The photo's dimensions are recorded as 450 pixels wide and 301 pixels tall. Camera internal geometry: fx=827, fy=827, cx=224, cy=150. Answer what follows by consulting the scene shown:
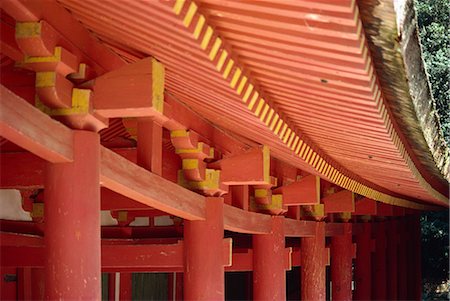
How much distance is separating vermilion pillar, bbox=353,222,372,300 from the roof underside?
418 inches

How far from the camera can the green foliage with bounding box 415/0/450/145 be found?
50.0 ft

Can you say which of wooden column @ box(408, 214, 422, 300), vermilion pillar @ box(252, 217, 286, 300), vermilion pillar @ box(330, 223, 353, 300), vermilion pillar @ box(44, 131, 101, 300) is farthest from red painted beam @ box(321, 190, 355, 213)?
wooden column @ box(408, 214, 422, 300)

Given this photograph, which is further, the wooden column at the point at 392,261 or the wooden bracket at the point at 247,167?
the wooden column at the point at 392,261

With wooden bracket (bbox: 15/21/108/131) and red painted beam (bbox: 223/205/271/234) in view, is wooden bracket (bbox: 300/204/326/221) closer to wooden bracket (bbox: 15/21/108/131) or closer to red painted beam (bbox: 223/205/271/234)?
red painted beam (bbox: 223/205/271/234)

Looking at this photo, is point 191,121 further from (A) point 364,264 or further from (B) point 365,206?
(A) point 364,264

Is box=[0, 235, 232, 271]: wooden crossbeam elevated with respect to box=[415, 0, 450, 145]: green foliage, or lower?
lower

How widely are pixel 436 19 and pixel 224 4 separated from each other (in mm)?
14131

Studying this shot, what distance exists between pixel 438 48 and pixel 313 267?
6.08 meters

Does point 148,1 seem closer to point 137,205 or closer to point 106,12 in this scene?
point 106,12

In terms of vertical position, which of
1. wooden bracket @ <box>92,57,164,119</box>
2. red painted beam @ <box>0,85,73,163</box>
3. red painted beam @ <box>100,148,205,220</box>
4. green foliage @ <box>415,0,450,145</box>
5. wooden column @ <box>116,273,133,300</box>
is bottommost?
wooden column @ <box>116,273,133,300</box>

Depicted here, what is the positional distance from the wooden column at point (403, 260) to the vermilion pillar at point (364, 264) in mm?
3355

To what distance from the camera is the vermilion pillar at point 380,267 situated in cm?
1824

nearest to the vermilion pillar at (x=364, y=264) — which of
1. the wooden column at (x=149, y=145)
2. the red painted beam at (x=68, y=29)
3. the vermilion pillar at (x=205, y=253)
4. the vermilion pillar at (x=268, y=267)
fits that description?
the vermilion pillar at (x=268, y=267)

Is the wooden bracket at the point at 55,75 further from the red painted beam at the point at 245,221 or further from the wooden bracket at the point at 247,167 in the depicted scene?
the red painted beam at the point at 245,221
